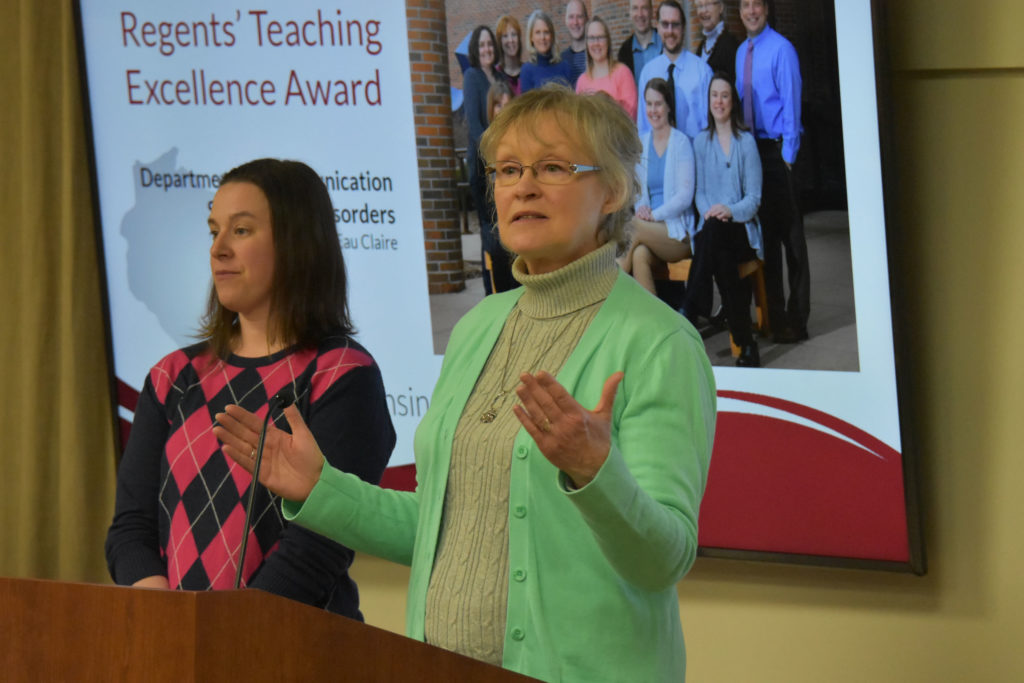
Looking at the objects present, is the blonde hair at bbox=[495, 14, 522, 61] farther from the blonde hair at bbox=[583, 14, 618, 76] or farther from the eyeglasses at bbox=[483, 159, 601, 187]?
the eyeglasses at bbox=[483, 159, 601, 187]

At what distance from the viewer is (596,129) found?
1618 mm

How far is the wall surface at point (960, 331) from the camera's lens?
102 inches

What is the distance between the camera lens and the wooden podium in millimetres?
1089

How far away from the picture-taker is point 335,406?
201 cm

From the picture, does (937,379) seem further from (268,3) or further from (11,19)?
(11,19)

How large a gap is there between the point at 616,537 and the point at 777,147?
65.5 inches

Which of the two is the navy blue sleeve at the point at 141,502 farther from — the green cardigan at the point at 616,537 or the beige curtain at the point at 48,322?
the beige curtain at the point at 48,322

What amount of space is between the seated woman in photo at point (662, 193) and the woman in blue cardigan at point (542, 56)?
0.86ft

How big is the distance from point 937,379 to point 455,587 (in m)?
1.59

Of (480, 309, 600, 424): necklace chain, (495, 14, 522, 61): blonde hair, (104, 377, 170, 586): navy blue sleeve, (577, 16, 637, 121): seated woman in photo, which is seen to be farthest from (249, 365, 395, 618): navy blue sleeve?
(495, 14, 522, 61): blonde hair

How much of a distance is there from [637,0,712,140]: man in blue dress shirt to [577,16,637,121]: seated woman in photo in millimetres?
59

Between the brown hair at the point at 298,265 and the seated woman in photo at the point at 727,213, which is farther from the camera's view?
the seated woman in photo at the point at 727,213

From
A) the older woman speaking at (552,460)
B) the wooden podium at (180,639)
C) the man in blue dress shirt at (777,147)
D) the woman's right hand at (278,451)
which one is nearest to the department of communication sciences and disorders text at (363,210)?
the man in blue dress shirt at (777,147)

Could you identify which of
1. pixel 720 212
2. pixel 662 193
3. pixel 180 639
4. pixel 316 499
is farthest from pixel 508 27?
pixel 180 639
